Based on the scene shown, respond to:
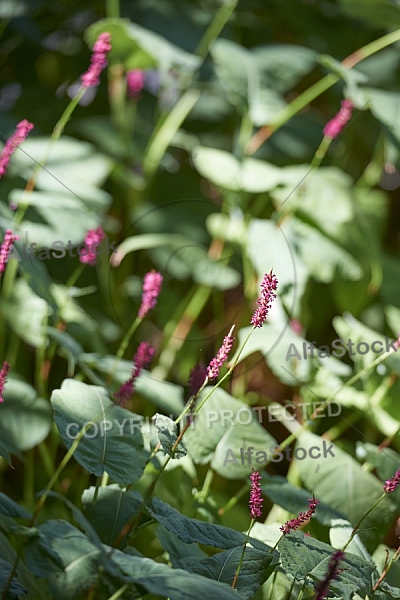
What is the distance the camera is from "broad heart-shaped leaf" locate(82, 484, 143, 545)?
0.50 meters

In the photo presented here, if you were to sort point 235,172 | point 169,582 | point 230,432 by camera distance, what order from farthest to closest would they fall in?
point 235,172, point 230,432, point 169,582

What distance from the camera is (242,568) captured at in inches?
18.4

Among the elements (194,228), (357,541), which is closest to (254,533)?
(357,541)

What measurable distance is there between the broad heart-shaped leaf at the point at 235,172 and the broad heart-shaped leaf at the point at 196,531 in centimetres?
51

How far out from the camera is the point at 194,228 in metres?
1.09

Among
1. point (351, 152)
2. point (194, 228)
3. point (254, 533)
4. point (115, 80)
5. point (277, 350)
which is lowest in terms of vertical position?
point (254, 533)

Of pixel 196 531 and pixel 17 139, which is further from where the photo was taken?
pixel 17 139

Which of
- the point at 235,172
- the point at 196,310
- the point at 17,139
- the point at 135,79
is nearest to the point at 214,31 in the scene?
the point at 135,79

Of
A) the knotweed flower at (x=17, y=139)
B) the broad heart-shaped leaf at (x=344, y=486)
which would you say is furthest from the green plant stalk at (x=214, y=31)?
the broad heart-shaped leaf at (x=344, y=486)

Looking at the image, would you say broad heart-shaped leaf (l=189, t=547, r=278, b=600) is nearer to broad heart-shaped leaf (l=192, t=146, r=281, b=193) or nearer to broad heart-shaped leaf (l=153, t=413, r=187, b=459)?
broad heart-shaped leaf (l=153, t=413, r=187, b=459)

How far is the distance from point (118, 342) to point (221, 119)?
468 mm

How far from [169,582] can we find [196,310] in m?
0.62

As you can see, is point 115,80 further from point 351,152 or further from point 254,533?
point 254,533

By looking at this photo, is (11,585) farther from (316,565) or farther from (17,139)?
(17,139)
